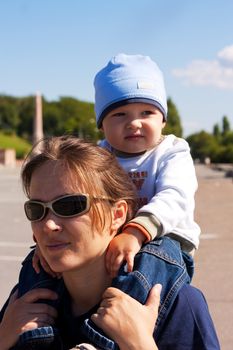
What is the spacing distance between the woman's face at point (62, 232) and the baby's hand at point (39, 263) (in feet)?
0.79

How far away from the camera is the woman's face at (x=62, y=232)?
75.9 inches

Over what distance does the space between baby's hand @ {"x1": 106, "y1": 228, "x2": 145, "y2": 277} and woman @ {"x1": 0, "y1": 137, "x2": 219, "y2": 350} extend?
3cm

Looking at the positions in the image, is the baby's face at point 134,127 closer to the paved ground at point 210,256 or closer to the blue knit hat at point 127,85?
the blue knit hat at point 127,85

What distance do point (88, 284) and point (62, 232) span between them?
0.22 meters

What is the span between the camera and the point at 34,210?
1.98 m

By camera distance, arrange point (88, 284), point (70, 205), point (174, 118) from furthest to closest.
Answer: point (174, 118)
point (88, 284)
point (70, 205)

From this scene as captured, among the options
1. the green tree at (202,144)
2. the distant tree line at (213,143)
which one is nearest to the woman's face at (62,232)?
the distant tree line at (213,143)

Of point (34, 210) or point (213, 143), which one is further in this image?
point (213, 143)

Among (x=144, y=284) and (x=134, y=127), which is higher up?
(x=134, y=127)

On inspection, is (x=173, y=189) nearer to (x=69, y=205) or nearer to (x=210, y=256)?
(x=69, y=205)

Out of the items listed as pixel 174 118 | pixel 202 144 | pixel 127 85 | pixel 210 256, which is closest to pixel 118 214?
pixel 127 85

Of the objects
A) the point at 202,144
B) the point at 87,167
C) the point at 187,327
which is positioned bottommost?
the point at 187,327

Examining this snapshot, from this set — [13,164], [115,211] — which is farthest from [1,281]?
[13,164]

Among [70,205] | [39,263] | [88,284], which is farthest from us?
[39,263]
